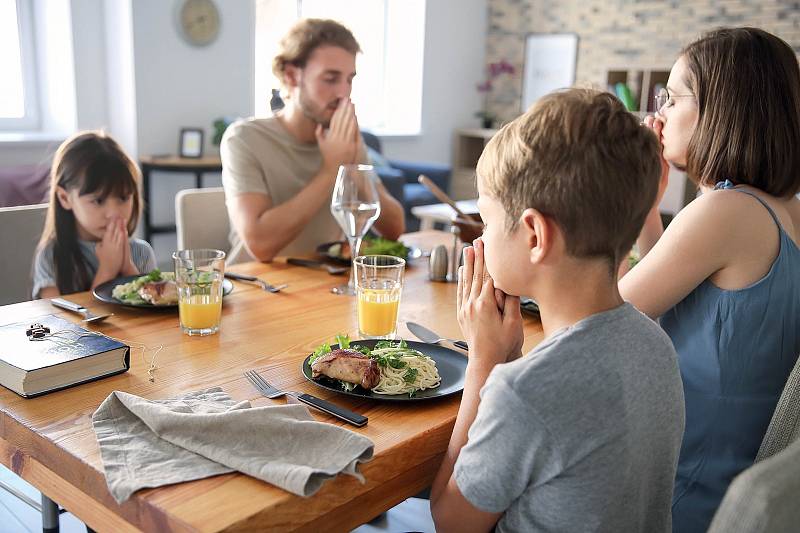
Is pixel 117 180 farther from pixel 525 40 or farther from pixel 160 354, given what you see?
pixel 525 40

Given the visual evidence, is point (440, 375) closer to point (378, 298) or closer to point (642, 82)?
point (378, 298)

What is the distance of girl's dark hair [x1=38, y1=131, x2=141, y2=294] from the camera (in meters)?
2.07

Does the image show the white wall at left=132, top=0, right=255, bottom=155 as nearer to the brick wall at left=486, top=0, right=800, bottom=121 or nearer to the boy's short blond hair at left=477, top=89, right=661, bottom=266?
the brick wall at left=486, top=0, right=800, bottom=121

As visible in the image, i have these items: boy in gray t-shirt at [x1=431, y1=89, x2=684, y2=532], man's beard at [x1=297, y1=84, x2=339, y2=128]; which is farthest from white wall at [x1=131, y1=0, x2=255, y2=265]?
boy in gray t-shirt at [x1=431, y1=89, x2=684, y2=532]

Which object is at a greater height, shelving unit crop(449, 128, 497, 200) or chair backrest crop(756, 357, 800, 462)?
chair backrest crop(756, 357, 800, 462)

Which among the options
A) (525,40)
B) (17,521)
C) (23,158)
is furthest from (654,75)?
(17,521)

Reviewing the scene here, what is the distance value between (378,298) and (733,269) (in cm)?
63

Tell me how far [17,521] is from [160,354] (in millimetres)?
1156

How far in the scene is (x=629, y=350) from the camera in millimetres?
904

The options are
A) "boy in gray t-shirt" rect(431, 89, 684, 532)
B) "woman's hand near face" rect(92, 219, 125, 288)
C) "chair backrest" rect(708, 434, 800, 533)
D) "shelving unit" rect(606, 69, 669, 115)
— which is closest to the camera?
"chair backrest" rect(708, 434, 800, 533)

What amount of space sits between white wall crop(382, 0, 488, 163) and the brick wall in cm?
21

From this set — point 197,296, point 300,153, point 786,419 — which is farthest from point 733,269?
point 300,153

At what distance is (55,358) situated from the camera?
1.14 meters

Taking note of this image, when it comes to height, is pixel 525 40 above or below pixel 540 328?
above
